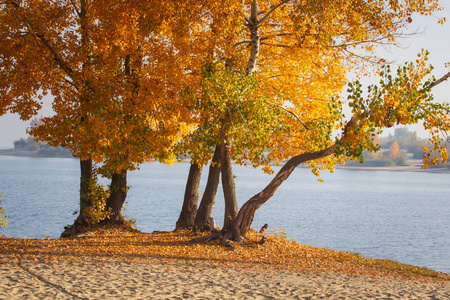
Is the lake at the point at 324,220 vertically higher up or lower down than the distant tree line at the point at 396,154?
lower down

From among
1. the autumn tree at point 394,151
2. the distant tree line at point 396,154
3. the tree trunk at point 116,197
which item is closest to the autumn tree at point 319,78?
the tree trunk at point 116,197

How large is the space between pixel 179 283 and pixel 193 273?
984 millimetres

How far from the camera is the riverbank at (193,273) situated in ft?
27.2

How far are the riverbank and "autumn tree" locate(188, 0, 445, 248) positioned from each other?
7.35 feet

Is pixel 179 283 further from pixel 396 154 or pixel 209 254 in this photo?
pixel 396 154

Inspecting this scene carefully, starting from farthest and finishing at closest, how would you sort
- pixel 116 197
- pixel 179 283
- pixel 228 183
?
pixel 116 197 < pixel 228 183 < pixel 179 283

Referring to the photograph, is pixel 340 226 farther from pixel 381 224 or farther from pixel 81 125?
pixel 81 125

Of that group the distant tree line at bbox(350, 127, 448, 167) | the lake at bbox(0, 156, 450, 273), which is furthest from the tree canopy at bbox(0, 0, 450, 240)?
the distant tree line at bbox(350, 127, 448, 167)

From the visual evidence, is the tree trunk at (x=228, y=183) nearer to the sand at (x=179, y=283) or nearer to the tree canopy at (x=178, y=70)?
the tree canopy at (x=178, y=70)

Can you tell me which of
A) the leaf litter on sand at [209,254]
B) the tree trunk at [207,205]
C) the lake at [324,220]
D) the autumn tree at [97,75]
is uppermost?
the autumn tree at [97,75]

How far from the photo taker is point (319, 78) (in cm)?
1567

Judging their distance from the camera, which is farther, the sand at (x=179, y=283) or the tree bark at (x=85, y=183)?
the tree bark at (x=85, y=183)

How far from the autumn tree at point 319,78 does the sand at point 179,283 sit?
2954mm

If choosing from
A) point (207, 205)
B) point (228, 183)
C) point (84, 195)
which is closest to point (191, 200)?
point (207, 205)
